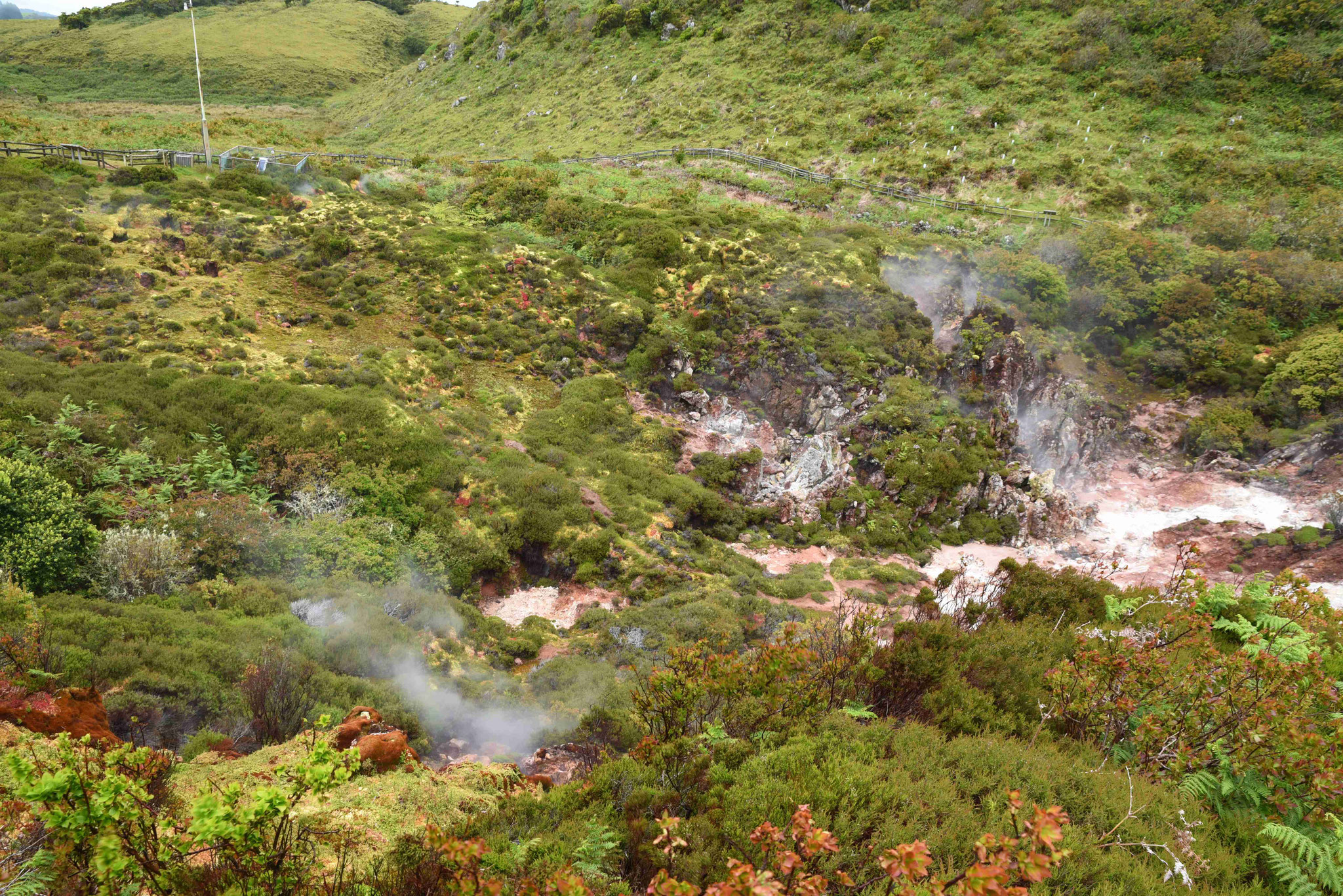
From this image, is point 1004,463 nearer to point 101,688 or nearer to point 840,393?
point 840,393

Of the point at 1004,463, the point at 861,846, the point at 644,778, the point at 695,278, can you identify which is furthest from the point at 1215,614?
the point at 695,278

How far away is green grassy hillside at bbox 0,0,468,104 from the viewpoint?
193 feet

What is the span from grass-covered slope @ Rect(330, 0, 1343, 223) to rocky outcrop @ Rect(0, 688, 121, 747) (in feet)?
123

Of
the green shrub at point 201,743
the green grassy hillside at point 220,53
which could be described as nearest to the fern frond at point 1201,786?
the green shrub at point 201,743

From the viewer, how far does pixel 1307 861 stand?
4188 millimetres

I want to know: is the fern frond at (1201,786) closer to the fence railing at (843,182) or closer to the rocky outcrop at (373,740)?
the rocky outcrop at (373,740)

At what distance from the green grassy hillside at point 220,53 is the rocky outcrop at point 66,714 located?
246ft

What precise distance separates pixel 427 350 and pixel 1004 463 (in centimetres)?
1820

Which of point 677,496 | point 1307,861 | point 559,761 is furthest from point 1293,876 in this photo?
point 677,496

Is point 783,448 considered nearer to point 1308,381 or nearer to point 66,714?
point 66,714

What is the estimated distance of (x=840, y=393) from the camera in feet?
65.5

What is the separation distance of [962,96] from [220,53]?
80.1 meters

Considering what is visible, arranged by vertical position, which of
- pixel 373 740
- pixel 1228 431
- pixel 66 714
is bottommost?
pixel 1228 431

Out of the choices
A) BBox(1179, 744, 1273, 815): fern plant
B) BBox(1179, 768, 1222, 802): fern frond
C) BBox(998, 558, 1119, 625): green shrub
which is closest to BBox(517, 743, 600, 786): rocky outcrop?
BBox(1179, 768, 1222, 802): fern frond
